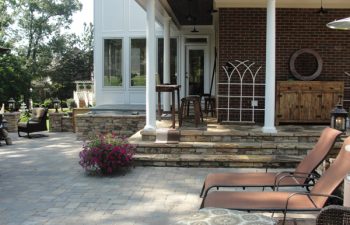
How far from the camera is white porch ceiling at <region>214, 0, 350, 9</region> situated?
8969mm

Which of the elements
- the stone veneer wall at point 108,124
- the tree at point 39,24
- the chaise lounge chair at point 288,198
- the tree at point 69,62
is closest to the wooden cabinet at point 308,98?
the stone veneer wall at point 108,124

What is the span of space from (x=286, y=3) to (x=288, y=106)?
7.40ft

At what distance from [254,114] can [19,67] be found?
55.6 feet

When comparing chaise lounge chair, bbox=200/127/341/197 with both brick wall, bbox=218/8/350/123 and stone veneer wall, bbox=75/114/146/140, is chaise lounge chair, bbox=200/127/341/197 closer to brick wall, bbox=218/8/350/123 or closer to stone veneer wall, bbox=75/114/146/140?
brick wall, bbox=218/8/350/123

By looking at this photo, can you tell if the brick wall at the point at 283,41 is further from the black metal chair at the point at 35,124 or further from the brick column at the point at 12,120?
the brick column at the point at 12,120

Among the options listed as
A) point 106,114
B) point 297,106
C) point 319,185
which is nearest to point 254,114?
point 297,106

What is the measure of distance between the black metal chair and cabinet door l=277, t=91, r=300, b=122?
7.80 meters

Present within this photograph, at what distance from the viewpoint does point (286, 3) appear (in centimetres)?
916

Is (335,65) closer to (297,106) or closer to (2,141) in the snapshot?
(297,106)

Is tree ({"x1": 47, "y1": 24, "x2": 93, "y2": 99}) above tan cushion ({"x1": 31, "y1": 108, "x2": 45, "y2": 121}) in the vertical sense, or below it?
above

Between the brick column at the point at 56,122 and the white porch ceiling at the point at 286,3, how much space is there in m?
7.92

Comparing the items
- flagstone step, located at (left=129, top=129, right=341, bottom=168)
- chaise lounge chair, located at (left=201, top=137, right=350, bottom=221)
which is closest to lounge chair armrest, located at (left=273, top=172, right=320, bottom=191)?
chaise lounge chair, located at (left=201, top=137, right=350, bottom=221)

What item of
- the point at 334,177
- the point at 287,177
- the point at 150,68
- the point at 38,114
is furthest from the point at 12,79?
the point at 334,177

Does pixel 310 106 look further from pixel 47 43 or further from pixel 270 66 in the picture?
pixel 47 43
